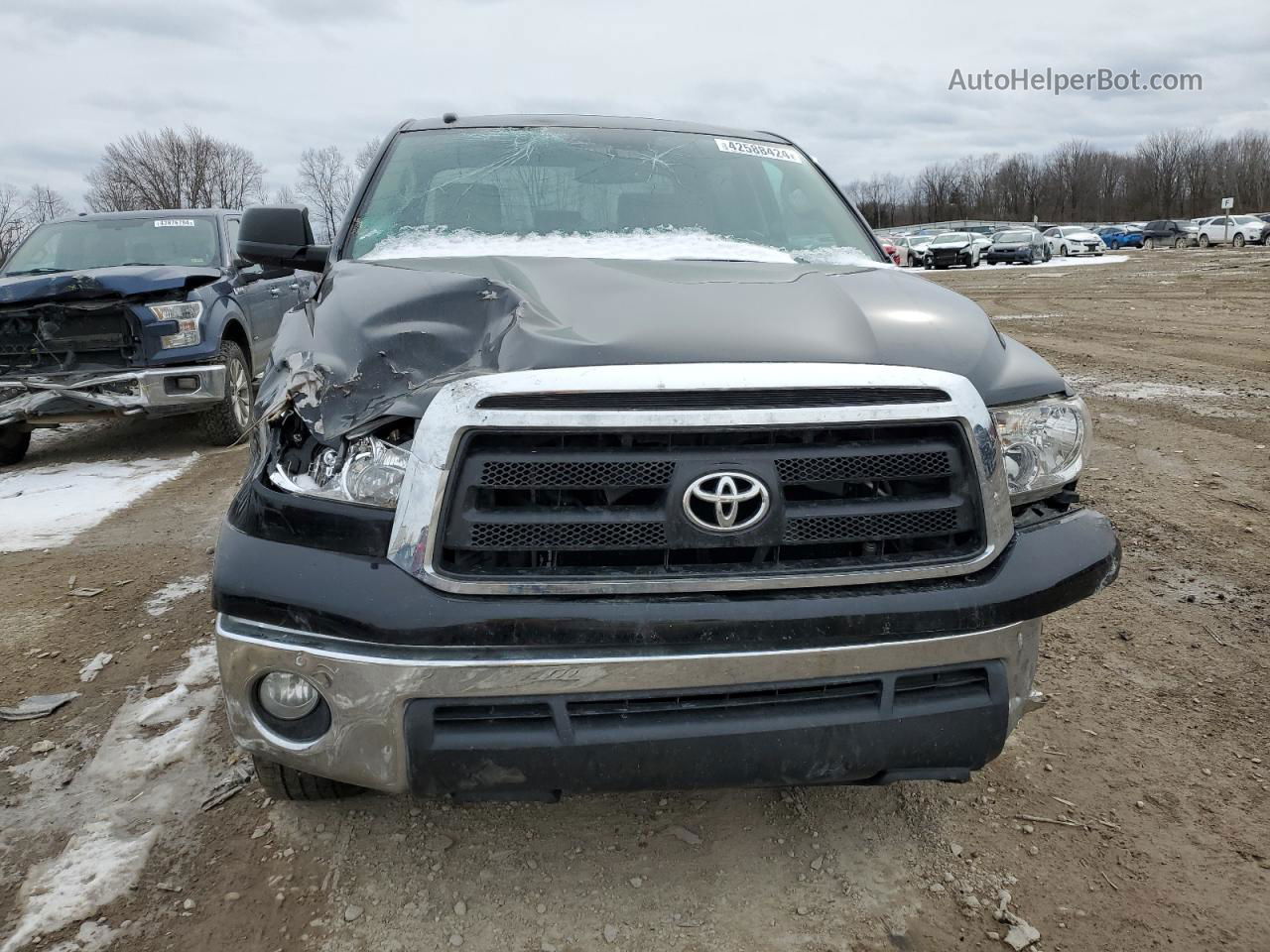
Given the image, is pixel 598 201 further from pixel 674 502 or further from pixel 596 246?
pixel 674 502

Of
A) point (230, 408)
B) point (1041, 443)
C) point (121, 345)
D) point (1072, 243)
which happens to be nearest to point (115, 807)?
point (1041, 443)

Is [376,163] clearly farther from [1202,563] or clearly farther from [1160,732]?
[1202,563]

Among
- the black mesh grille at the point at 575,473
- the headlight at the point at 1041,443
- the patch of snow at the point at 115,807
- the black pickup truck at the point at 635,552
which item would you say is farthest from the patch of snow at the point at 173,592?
the headlight at the point at 1041,443

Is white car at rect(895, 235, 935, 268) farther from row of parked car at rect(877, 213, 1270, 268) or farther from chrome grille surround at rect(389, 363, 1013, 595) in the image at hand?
chrome grille surround at rect(389, 363, 1013, 595)

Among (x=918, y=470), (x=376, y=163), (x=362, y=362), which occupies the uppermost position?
(x=376, y=163)

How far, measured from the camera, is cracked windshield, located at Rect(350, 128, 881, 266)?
9.81 ft

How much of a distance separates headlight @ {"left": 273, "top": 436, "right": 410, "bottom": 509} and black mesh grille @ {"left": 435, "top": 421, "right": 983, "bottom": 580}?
18cm

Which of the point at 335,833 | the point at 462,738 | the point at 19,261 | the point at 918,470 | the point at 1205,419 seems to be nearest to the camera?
the point at 462,738

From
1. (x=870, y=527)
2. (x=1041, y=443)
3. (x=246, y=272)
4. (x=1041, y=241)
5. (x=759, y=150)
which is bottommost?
(x=870, y=527)

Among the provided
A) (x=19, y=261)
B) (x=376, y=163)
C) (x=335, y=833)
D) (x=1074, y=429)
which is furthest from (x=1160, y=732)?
(x=19, y=261)

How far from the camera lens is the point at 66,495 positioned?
597 centimetres

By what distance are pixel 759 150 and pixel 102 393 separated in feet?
16.3

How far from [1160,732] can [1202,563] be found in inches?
65.4

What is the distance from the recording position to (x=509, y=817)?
2.46m
